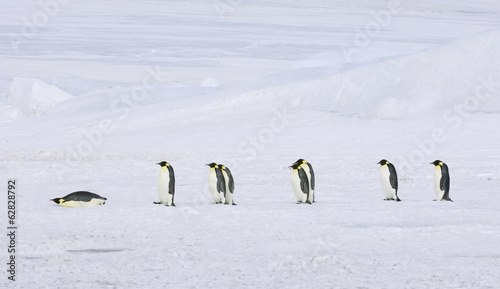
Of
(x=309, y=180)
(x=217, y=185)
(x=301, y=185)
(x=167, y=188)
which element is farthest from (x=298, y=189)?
(x=167, y=188)

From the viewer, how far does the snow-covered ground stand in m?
6.03

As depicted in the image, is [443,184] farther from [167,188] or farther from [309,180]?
[167,188]

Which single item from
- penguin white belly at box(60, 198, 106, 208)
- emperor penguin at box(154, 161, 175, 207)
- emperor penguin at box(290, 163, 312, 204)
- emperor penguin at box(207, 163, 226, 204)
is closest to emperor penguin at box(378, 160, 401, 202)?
emperor penguin at box(290, 163, 312, 204)

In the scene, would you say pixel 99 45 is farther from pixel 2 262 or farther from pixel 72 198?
pixel 2 262

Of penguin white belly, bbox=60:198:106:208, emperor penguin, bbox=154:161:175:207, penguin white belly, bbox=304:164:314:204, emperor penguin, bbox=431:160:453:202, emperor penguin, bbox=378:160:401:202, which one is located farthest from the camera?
emperor penguin, bbox=378:160:401:202

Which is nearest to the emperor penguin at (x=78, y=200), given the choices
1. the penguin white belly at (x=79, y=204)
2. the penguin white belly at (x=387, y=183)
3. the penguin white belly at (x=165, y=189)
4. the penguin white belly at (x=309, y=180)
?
the penguin white belly at (x=79, y=204)

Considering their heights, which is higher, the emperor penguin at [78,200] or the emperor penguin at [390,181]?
the emperor penguin at [390,181]

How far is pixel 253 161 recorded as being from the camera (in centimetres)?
1546

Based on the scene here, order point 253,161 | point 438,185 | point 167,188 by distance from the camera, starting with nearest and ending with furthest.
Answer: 1. point 167,188
2. point 438,185
3. point 253,161

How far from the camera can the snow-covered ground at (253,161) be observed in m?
6.03

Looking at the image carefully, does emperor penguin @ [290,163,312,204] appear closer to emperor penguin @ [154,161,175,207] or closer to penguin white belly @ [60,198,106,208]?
emperor penguin @ [154,161,175,207]

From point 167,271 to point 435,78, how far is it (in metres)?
17.5

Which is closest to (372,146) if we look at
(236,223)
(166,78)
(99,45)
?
(236,223)

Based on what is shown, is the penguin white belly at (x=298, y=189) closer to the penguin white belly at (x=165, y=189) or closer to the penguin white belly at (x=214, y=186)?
the penguin white belly at (x=214, y=186)
